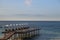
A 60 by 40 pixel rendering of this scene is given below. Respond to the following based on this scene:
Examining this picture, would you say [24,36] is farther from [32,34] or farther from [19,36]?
[32,34]

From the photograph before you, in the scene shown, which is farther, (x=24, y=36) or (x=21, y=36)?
(x=24, y=36)

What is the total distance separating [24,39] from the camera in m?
14.9

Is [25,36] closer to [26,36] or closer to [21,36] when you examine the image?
[26,36]

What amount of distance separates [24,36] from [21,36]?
1.13 m

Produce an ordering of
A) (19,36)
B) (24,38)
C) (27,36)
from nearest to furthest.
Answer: (19,36) < (24,38) < (27,36)

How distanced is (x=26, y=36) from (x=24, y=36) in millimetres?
657

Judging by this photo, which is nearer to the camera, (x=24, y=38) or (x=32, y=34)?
(x=24, y=38)

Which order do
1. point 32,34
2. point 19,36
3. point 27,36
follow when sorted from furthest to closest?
1. point 32,34
2. point 27,36
3. point 19,36

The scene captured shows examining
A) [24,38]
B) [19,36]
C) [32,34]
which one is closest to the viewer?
[19,36]

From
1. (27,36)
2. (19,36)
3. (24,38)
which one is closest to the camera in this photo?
(19,36)

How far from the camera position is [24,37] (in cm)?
1544

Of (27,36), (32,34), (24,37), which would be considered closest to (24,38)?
(24,37)

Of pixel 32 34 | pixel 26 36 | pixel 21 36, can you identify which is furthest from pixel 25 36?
pixel 32 34

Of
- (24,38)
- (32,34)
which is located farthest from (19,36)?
(32,34)
